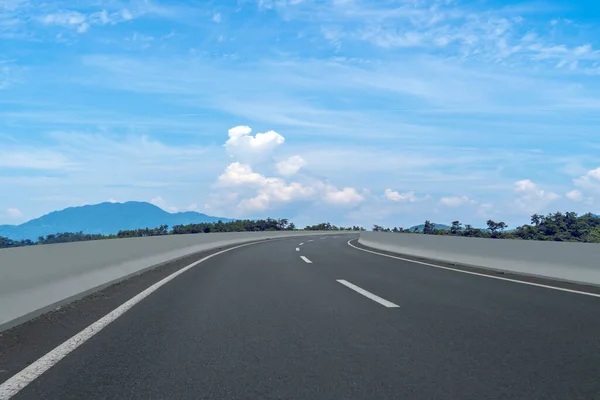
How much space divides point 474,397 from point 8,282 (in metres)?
5.65

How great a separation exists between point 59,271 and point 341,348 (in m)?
5.26

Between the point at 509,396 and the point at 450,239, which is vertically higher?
the point at 450,239

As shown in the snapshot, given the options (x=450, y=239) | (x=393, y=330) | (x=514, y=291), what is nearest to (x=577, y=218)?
(x=450, y=239)

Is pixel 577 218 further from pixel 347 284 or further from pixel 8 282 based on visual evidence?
pixel 8 282

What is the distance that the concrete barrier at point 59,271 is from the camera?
660 centimetres

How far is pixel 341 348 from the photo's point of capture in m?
5.16

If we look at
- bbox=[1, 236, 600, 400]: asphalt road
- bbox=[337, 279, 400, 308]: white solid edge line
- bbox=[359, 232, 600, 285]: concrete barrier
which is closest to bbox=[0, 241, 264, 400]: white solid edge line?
bbox=[1, 236, 600, 400]: asphalt road

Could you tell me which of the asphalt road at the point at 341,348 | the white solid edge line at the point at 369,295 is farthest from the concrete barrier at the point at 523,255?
the white solid edge line at the point at 369,295

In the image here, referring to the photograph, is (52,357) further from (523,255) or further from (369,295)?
(523,255)

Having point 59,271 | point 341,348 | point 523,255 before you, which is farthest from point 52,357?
point 523,255

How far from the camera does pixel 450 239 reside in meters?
16.9

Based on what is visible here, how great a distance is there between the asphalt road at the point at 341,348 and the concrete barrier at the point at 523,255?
1808 millimetres

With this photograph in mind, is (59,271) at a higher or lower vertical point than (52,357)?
higher

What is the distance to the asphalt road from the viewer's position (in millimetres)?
3971
